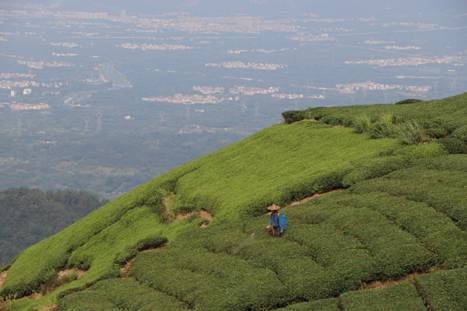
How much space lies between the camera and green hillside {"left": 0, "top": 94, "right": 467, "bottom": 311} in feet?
67.1

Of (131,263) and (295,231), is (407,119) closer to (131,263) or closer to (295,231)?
(295,231)

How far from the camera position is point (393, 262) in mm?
20656

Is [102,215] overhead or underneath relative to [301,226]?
underneath

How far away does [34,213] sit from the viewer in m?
130

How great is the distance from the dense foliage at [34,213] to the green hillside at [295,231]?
82751 millimetres

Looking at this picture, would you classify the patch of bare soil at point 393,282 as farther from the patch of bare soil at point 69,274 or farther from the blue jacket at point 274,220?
the patch of bare soil at point 69,274

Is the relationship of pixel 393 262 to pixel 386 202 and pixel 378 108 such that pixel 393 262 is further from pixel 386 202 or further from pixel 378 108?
pixel 378 108

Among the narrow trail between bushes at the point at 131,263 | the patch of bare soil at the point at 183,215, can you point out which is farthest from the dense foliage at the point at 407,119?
the narrow trail between bushes at the point at 131,263

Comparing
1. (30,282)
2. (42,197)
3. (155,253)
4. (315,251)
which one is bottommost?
(42,197)

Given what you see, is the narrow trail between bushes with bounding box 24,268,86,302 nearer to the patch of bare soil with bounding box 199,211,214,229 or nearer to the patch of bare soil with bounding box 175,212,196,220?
the patch of bare soil with bounding box 175,212,196,220

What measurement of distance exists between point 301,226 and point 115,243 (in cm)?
993

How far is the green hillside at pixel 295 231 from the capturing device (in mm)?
20438

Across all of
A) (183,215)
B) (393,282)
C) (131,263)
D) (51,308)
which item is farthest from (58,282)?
(393,282)

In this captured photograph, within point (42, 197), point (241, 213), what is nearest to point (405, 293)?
point (241, 213)
